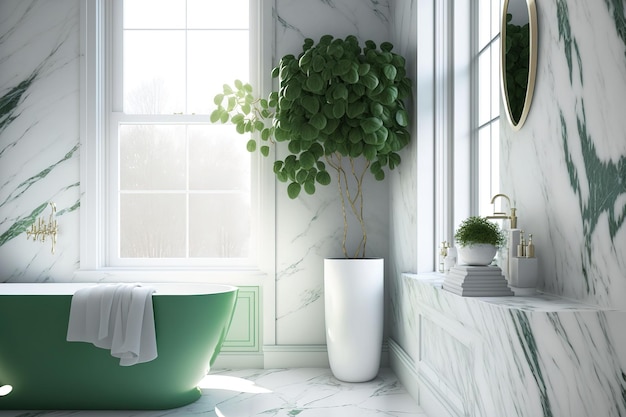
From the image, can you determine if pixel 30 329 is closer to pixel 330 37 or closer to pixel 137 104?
pixel 137 104

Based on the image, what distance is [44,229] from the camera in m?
3.51

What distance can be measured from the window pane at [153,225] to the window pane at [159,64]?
0.59m

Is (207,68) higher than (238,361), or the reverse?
(207,68)

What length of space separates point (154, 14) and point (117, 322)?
217cm

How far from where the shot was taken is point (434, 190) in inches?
116

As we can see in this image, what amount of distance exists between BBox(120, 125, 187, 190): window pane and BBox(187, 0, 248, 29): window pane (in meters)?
0.72

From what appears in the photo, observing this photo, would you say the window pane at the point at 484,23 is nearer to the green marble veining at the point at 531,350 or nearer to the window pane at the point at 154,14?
the green marble veining at the point at 531,350

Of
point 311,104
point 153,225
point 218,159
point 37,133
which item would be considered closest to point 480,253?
point 311,104

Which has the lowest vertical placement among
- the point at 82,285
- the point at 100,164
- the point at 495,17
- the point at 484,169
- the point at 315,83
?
the point at 82,285

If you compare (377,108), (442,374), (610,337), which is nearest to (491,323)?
(610,337)

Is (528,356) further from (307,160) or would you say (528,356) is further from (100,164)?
(100,164)

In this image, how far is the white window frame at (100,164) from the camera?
11.5ft

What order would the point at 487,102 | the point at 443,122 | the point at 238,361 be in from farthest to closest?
the point at 238,361 < the point at 443,122 < the point at 487,102

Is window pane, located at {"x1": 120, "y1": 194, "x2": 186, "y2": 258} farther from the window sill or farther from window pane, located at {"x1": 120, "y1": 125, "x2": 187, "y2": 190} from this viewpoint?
the window sill
